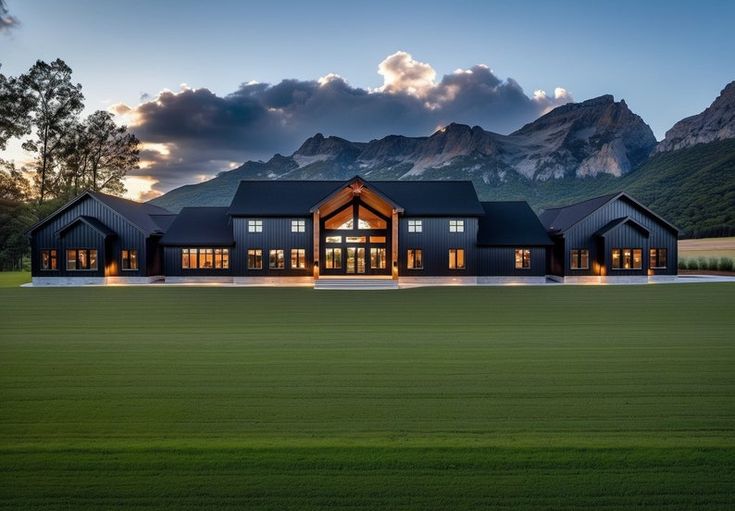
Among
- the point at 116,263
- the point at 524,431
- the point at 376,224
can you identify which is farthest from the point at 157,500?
the point at 116,263

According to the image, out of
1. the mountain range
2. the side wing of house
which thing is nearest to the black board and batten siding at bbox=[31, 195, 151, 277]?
the side wing of house

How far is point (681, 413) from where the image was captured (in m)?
6.66

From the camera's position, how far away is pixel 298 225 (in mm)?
35875

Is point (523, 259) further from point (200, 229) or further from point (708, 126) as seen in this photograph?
point (708, 126)

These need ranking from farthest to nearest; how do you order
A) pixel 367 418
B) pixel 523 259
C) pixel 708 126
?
pixel 708 126
pixel 523 259
pixel 367 418

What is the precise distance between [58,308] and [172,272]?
54.8 ft

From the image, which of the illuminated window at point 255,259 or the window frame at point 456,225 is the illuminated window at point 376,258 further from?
the illuminated window at point 255,259

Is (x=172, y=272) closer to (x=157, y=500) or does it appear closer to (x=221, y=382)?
(x=221, y=382)

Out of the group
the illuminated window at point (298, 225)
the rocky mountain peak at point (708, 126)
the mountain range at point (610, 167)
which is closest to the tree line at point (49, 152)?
the illuminated window at point (298, 225)

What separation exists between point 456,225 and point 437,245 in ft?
7.17

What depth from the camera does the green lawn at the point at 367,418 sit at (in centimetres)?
463

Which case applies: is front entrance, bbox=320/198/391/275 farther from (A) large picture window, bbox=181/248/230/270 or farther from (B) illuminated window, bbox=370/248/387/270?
(A) large picture window, bbox=181/248/230/270

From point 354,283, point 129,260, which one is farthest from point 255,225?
point 129,260

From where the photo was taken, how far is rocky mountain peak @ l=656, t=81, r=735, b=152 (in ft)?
412
